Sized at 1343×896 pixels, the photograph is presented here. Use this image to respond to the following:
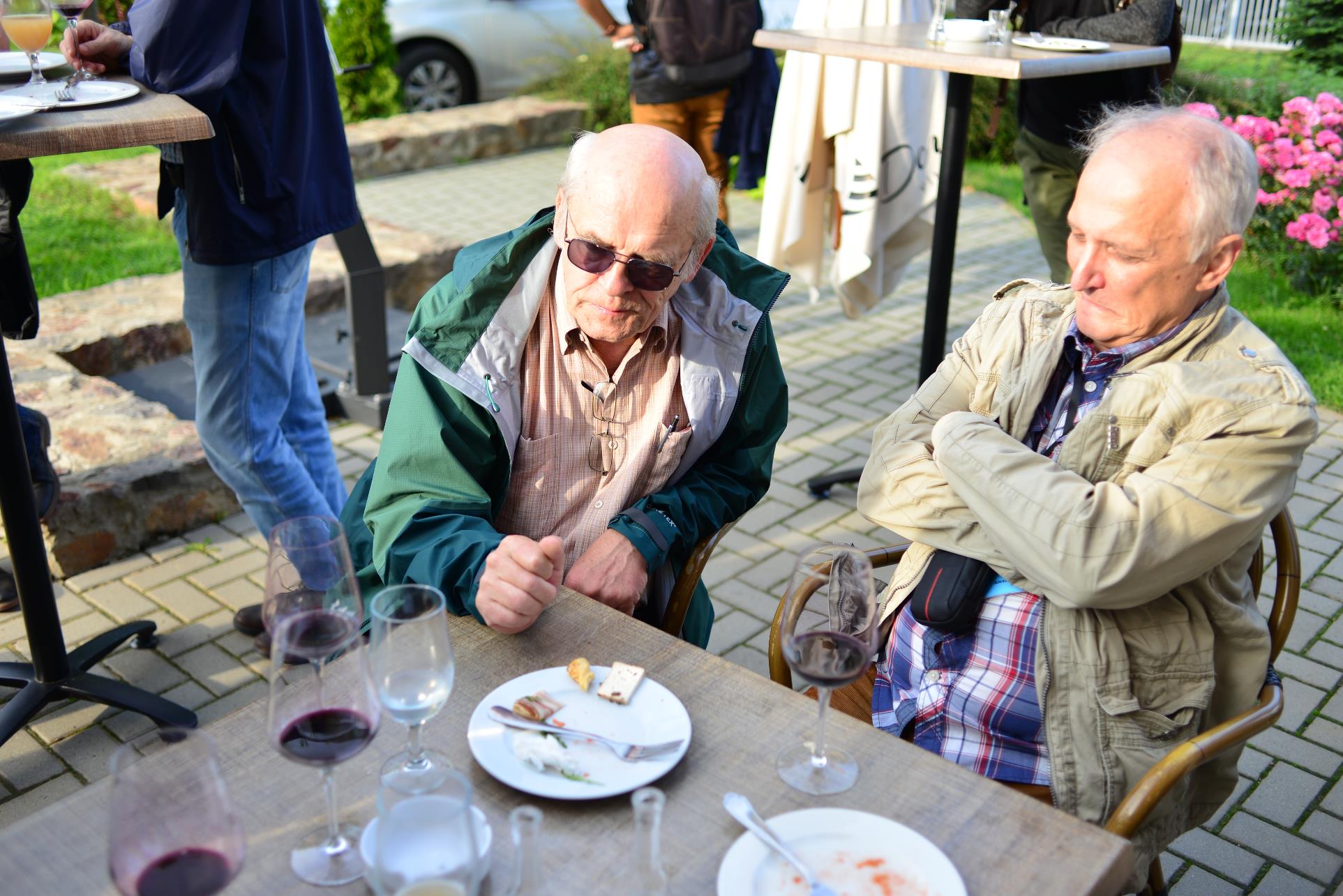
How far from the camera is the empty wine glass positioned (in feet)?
4.94

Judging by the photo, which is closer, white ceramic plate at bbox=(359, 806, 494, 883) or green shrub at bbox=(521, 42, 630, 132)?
white ceramic plate at bbox=(359, 806, 494, 883)

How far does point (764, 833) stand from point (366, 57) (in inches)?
384

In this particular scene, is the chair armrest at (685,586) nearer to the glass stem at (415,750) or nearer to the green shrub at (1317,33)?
the glass stem at (415,750)

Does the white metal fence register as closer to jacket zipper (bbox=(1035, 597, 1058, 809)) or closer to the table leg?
the table leg

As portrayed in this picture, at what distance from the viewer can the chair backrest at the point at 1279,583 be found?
6.81 ft

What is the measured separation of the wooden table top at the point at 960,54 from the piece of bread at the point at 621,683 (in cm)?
236

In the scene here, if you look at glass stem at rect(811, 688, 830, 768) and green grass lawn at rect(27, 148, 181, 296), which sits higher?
glass stem at rect(811, 688, 830, 768)

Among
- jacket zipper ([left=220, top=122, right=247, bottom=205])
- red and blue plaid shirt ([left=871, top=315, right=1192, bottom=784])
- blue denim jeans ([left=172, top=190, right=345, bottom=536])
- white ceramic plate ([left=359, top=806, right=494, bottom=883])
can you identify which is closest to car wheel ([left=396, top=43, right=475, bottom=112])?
blue denim jeans ([left=172, top=190, right=345, bottom=536])

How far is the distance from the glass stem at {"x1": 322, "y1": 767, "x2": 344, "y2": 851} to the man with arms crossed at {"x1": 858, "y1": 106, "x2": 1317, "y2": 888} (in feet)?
3.72

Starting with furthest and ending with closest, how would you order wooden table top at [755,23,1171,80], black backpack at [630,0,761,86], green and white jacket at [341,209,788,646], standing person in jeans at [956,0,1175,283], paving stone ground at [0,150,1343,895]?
black backpack at [630,0,761,86], standing person in jeans at [956,0,1175,283], wooden table top at [755,23,1171,80], paving stone ground at [0,150,1343,895], green and white jacket at [341,209,788,646]

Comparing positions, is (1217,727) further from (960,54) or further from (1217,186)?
(960,54)

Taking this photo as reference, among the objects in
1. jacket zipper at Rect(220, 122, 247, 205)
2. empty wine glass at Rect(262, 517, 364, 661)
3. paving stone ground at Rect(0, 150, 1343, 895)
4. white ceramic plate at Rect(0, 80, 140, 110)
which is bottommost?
paving stone ground at Rect(0, 150, 1343, 895)

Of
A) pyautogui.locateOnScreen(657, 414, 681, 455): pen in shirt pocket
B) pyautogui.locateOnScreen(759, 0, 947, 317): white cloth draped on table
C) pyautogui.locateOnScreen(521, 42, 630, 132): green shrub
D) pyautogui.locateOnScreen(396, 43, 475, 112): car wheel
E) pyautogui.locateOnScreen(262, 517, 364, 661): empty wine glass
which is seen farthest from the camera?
pyautogui.locateOnScreen(396, 43, 475, 112): car wheel

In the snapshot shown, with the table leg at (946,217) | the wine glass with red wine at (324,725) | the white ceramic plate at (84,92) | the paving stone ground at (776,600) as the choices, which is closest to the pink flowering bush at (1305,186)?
the paving stone ground at (776,600)
